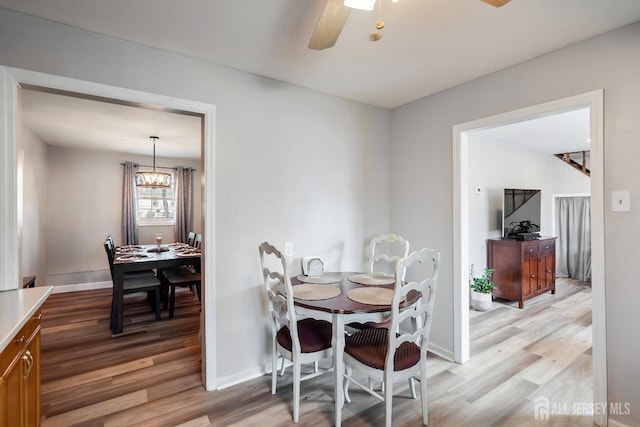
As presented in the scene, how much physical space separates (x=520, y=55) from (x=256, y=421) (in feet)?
10.3

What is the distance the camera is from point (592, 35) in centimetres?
189

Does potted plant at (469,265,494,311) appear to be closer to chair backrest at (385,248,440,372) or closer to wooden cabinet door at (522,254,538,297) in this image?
wooden cabinet door at (522,254,538,297)

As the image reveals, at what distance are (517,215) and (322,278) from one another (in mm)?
3779

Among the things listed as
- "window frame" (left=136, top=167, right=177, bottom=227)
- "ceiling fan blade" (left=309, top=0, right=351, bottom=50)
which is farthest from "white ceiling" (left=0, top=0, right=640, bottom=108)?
"window frame" (left=136, top=167, right=177, bottom=227)

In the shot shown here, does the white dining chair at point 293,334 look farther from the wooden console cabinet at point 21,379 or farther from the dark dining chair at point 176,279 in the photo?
the dark dining chair at point 176,279

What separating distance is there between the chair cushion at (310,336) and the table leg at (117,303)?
221 centimetres

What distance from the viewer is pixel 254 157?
2455 mm

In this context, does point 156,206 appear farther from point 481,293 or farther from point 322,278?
point 481,293

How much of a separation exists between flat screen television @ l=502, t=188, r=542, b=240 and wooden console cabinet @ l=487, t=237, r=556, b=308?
0.60 feet

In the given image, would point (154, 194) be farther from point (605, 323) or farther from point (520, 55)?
point (605, 323)

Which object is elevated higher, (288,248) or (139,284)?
(288,248)

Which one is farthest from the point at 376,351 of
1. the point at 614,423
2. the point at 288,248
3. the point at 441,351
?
the point at 614,423

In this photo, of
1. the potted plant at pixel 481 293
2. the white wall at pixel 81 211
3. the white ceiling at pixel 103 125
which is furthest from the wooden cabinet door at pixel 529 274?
the white wall at pixel 81 211

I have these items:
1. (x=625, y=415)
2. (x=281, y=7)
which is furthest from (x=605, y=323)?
(x=281, y=7)
